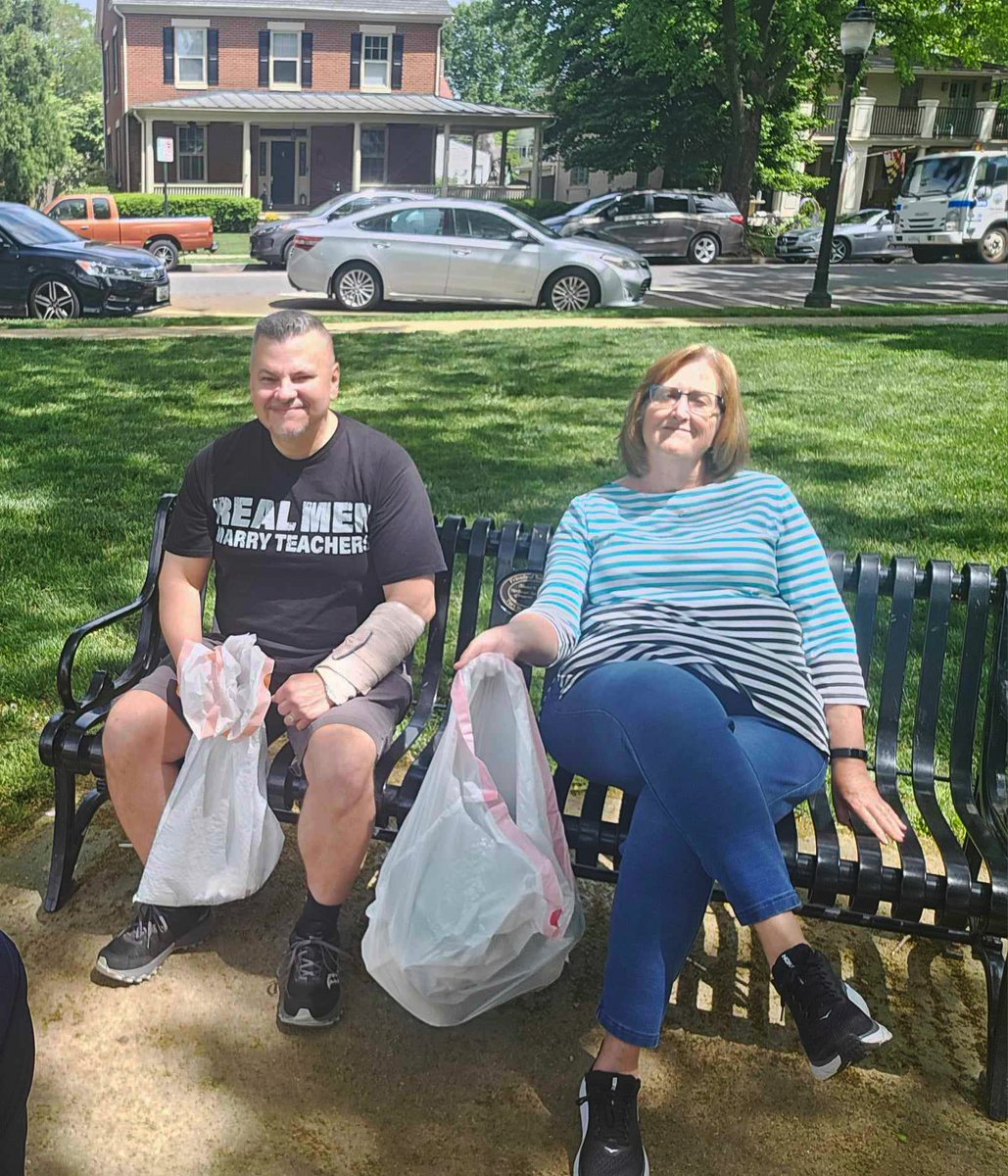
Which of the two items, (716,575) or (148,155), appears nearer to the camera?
(716,575)

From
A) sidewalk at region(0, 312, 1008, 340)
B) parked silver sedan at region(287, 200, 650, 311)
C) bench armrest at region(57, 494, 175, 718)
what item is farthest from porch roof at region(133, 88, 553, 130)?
bench armrest at region(57, 494, 175, 718)

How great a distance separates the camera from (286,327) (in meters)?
2.79

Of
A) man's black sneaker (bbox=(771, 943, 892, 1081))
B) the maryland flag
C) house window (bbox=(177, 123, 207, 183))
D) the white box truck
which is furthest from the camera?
the maryland flag

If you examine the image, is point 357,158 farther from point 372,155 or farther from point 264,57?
point 264,57

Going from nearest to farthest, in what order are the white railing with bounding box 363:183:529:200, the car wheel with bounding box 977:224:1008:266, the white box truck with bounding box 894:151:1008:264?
the white box truck with bounding box 894:151:1008:264
the car wheel with bounding box 977:224:1008:266
the white railing with bounding box 363:183:529:200

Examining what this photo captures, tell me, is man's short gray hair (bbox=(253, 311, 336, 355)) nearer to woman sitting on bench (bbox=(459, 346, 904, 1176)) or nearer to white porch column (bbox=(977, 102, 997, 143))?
woman sitting on bench (bbox=(459, 346, 904, 1176))

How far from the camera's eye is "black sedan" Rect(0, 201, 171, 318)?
41.7 ft

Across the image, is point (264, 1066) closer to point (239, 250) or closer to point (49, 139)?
point (239, 250)

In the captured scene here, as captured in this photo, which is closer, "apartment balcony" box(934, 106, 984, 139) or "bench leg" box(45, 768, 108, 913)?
"bench leg" box(45, 768, 108, 913)

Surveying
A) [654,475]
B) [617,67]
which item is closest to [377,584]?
[654,475]

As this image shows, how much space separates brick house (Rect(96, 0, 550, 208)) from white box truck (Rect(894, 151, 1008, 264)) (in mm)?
14340

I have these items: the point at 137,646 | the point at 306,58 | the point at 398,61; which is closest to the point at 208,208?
the point at 306,58

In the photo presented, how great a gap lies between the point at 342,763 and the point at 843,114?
13.6m

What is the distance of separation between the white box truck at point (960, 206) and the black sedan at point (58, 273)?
18.3 metres
